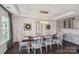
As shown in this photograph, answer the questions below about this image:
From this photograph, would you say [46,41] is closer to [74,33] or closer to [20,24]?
[74,33]

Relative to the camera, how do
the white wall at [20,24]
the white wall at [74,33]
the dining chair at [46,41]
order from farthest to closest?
the white wall at [20,24] → the white wall at [74,33] → the dining chair at [46,41]

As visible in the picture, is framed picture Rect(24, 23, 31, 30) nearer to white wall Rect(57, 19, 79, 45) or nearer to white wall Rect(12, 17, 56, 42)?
white wall Rect(12, 17, 56, 42)

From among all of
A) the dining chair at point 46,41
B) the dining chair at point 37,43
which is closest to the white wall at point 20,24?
the dining chair at point 46,41

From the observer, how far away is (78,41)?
15.5ft

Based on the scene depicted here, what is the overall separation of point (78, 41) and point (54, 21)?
1907 millimetres

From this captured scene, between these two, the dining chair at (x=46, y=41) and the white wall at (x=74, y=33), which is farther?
the white wall at (x=74, y=33)

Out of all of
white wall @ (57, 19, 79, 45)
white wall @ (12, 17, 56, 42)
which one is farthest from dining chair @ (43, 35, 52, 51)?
white wall @ (57, 19, 79, 45)

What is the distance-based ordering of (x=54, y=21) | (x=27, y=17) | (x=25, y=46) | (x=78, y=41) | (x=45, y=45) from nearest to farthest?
1. (x=25, y=46)
2. (x=45, y=45)
3. (x=78, y=41)
4. (x=27, y=17)
5. (x=54, y=21)

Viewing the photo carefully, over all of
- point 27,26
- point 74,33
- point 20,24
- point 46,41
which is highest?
point 20,24

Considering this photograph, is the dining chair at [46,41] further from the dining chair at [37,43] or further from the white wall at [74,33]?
the white wall at [74,33]

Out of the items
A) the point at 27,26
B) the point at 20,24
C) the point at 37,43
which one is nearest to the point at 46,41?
the point at 37,43
